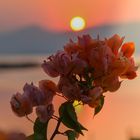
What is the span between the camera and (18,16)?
5.90ft

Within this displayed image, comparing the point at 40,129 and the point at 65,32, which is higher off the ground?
the point at 65,32

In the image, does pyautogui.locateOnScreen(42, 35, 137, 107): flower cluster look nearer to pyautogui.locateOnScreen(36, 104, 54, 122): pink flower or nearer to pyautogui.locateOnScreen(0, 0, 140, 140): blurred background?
pyautogui.locateOnScreen(36, 104, 54, 122): pink flower

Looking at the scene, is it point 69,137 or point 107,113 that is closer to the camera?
point 69,137

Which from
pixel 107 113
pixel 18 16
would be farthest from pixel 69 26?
pixel 107 113

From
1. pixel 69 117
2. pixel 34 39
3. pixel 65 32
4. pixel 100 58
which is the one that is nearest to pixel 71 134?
pixel 69 117

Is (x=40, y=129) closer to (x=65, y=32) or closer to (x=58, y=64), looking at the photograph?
(x=58, y=64)

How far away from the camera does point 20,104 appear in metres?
0.59

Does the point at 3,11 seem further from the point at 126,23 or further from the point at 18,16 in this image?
the point at 126,23

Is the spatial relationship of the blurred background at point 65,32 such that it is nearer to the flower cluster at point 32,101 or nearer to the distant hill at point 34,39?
the distant hill at point 34,39

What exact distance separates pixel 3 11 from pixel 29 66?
0.43m

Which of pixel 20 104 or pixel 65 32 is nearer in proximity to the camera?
pixel 20 104

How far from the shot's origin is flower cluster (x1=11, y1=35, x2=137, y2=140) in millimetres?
575

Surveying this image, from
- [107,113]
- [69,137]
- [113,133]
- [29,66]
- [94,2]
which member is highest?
[94,2]

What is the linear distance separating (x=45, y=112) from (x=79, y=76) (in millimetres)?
85
